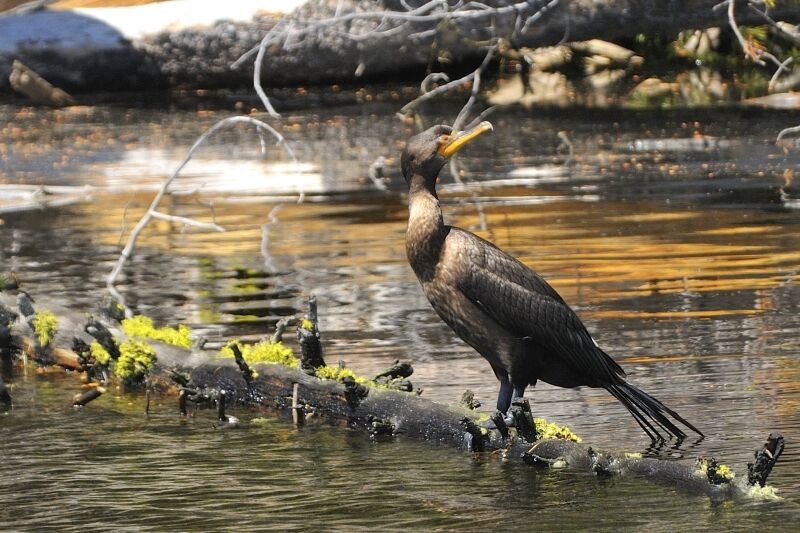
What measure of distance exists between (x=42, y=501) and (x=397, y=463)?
4.86ft

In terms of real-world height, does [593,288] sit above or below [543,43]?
below

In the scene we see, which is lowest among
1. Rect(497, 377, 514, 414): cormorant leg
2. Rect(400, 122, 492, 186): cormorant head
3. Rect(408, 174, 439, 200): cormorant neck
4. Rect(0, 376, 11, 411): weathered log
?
Rect(0, 376, 11, 411): weathered log

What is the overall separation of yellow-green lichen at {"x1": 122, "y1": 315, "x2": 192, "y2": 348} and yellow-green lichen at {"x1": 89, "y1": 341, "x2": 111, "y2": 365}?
0.52 ft

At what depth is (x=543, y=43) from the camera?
70.7 feet

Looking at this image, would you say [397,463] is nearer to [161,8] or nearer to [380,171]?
[380,171]

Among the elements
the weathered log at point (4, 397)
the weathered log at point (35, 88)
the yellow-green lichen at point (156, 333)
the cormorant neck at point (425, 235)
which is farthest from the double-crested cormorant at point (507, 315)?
the weathered log at point (35, 88)

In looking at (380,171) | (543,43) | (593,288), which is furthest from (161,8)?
(593,288)

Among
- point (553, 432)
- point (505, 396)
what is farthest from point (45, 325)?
point (553, 432)

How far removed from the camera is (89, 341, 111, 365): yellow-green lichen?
8.86 metres

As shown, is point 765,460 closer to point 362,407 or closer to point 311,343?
point 362,407

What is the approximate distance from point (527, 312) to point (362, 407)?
3.32ft

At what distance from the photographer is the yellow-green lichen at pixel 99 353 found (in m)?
8.86

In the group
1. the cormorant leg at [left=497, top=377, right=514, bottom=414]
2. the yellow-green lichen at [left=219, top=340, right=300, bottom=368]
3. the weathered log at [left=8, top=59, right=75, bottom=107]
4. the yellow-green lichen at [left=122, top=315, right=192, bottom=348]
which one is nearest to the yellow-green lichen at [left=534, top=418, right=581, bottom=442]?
the cormorant leg at [left=497, top=377, right=514, bottom=414]

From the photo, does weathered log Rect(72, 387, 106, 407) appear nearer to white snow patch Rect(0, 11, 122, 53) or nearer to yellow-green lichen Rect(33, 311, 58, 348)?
yellow-green lichen Rect(33, 311, 58, 348)
